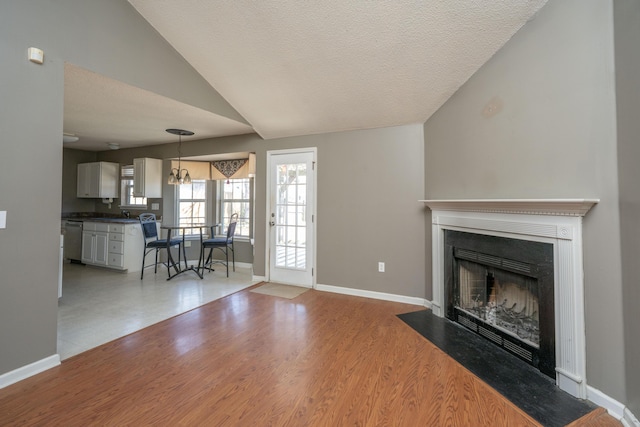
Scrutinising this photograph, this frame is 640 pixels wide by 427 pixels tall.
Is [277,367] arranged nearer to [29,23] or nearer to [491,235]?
[491,235]

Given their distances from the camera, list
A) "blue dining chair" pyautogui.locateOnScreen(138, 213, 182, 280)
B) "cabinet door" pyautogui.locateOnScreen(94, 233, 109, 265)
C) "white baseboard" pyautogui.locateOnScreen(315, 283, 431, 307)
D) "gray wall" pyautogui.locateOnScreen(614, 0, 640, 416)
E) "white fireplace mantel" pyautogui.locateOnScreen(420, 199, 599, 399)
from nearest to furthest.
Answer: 1. "gray wall" pyautogui.locateOnScreen(614, 0, 640, 416)
2. "white fireplace mantel" pyautogui.locateOnScreen(420, 199, 599, 399)
3. "white baseboard" pyautogui.locateOnScreen(315, 283, 431, 307)
4. "blue dining chair" pyautogui.locateOnScreen(138, 213, 182, 280)
5. "cabinet door" pyautogui.locateOnScreen(94, 233, 109, 265)

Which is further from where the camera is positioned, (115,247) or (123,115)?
(115,247)

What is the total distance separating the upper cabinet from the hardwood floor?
3313 mm

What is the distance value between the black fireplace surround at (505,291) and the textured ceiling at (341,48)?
1.53m

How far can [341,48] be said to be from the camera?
8.09ft

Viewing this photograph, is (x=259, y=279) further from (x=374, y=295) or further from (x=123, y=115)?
(x=123, y=115)

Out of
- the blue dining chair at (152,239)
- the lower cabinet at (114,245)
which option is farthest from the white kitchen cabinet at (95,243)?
the blue dining chair at (152,239)

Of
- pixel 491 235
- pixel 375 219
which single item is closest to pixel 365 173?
pixel 375 219

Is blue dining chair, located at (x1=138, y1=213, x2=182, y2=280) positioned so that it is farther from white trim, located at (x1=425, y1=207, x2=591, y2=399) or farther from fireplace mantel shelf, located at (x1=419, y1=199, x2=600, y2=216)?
white trim, located at (x1=425, y1=207, x2=591, y2=399)

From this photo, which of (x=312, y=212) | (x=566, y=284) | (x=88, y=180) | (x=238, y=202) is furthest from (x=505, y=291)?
(x=88, y=180)

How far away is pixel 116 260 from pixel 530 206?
5756mm

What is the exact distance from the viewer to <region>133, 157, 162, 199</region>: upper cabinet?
5062 millimetres

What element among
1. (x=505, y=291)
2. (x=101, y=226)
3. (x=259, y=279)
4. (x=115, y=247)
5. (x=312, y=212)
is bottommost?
(x=259, y=279)

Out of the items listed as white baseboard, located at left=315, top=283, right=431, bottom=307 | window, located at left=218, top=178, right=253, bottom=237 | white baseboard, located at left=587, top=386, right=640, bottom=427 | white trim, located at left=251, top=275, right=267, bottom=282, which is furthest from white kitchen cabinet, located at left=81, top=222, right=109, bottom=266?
white baseboard, located at left=587, top=386, right=640, bottom=427
